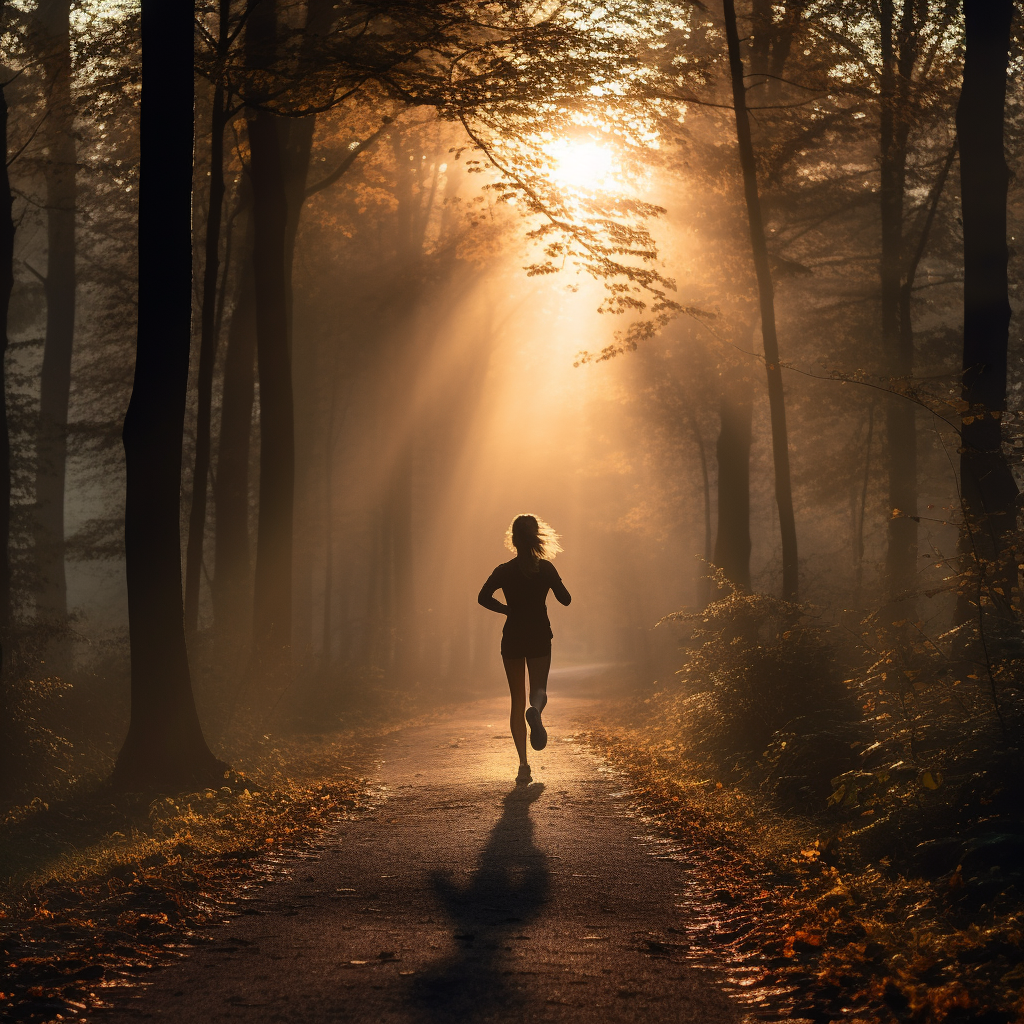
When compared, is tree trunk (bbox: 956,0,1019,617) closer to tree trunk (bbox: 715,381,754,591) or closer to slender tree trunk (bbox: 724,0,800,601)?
slender tree trunk (bbox: 724,0,800,601)

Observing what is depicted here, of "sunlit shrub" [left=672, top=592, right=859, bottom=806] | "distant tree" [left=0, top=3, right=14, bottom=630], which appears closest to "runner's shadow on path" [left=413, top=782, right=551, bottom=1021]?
"sunlit shrub" [left=672, top=592, right=859, bottom=806]

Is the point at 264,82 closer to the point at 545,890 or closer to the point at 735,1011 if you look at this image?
the point at 545,890

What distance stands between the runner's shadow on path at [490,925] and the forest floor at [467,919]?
2 centimetres

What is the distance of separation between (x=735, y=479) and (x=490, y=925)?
16.5 metres

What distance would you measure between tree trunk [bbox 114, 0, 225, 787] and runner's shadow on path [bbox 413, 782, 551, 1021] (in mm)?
3542

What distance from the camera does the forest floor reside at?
13.2ft

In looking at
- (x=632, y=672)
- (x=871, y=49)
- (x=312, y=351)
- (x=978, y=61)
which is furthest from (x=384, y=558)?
(x=978, y=61)

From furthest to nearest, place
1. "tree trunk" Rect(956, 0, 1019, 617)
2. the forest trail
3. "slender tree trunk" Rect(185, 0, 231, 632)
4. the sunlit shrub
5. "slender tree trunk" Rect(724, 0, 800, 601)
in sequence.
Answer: "slender tree trunk" Rect(724, 0, 800, 601) < "slender tree trunk" Rect(185, 0, 231, 632) < "tree trunk" Rect(956, 0, 1019, 617) < the sunlit shrub < the forest trail

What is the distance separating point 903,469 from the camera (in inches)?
874

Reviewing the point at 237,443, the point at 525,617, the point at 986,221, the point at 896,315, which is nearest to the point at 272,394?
the point at 237,443

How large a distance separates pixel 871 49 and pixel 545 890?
1634cm

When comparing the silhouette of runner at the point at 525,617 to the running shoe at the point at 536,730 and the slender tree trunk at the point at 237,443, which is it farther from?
the slender tree trunk at the point at 237,443

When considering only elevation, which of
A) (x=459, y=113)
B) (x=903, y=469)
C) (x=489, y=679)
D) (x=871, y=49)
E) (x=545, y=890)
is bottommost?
(x=489, y=679)

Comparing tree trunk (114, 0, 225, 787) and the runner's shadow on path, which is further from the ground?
tree trunk (114, 0, 225, 787)
